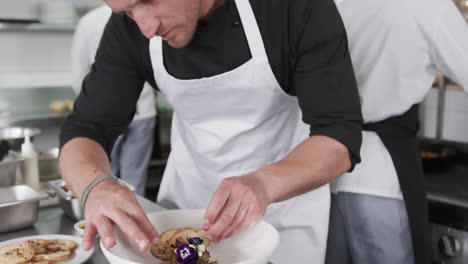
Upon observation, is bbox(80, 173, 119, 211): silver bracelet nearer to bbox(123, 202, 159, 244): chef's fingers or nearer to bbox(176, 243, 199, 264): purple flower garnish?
bbox(123, 202, 159, 244): chef's fingers

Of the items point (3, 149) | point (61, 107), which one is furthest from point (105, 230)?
point (61, 107)

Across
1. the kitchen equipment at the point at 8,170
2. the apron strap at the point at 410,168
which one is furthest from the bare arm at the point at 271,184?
the kitchen equipment at the point at 8,170

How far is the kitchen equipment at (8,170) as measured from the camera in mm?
1563

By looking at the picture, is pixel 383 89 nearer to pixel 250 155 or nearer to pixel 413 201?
pixel 413 201

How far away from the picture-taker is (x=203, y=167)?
1.56 meters

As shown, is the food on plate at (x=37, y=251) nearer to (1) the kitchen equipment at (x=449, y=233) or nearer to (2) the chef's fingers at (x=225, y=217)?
(2) the chef's fingers at (x=225, y=217)

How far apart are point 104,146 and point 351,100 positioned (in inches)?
27.3

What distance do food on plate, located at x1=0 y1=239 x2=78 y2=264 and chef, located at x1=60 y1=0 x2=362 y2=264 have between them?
13 cm

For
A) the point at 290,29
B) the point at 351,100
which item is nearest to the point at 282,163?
the point at 351,100

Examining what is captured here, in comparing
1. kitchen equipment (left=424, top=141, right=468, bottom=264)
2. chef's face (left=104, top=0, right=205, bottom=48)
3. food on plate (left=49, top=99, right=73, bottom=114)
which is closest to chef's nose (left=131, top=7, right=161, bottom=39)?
chef's face (left=104, top=0, right=205, bottom=48)

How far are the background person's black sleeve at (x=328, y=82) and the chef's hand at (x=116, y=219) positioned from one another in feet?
1.49

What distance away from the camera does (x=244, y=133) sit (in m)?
1.46

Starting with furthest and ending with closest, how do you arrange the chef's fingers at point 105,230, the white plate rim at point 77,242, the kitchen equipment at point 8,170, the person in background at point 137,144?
the person in background at point 137,144 → the kitchen equipment at point 8,170 → the white plate rim at point 77,242 → the chef's fingers at point 105,230

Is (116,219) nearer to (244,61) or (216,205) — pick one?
(216,205)
